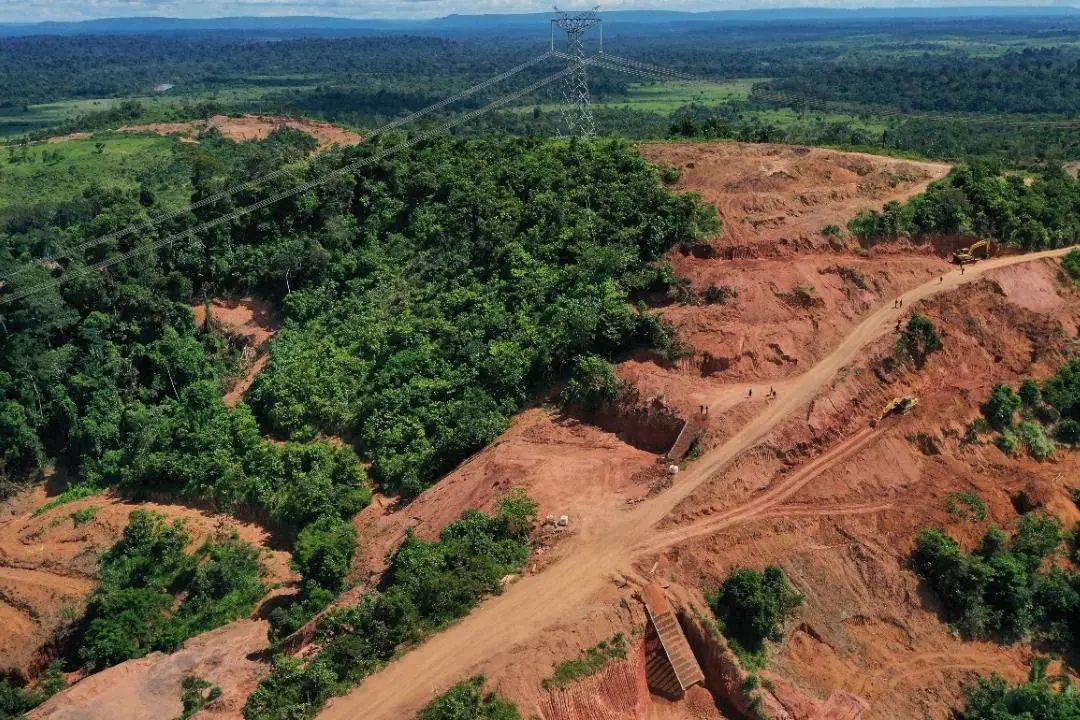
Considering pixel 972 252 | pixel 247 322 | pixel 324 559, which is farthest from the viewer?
pixel 247 322

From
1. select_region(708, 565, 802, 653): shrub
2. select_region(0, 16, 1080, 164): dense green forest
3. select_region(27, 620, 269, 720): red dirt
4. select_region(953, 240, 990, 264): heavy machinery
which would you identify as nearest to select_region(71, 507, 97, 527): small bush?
select_region(27, 620, 269, 720): red dirt

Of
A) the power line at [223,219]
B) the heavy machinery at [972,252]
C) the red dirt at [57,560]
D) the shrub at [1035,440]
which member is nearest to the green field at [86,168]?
the power line at [223,219]

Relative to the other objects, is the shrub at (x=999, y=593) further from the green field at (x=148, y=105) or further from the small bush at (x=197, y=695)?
the green field at (x=148, y=105)

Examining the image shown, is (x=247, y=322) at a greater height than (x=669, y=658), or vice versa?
(x=247, y=322)

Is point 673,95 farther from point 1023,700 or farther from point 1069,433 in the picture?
point 1023,700

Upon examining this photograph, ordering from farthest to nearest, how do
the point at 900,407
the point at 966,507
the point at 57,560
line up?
the point at 57,560
the point at 900,407
the point at 966,507

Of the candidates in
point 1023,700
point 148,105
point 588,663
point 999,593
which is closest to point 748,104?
point 148,105

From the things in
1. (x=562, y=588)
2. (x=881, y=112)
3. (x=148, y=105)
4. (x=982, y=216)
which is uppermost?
(x=148, y=105)
